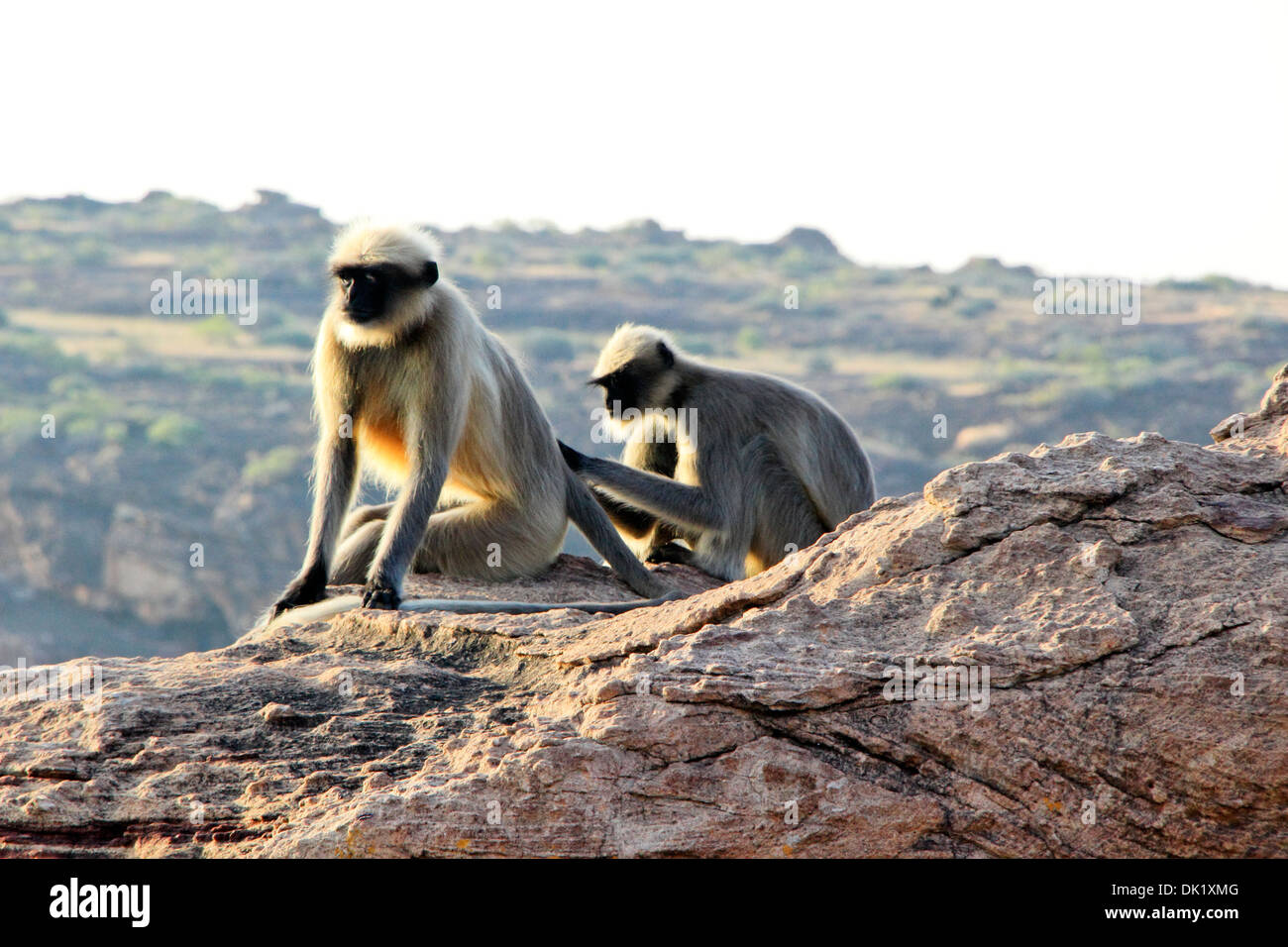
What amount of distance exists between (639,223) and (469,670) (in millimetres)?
61577

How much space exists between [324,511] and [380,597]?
98 cm

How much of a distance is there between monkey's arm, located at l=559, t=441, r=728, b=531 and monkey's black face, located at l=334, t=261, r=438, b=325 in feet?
4.76

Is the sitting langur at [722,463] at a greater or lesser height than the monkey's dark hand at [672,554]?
greater

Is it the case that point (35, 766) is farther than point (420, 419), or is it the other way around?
point (420, 419)

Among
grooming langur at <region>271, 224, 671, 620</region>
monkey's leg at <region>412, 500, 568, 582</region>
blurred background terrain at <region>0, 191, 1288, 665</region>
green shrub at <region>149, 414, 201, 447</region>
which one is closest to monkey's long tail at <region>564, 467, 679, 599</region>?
grooming langur at <region>271, 224, 671, 620</region>

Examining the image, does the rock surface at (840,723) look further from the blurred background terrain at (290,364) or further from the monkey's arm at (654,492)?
the blurred background terrain at (290,364)

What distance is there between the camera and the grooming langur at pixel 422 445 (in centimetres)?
623

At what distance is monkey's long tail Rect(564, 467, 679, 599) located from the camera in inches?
264

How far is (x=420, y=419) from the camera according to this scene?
6.29 m

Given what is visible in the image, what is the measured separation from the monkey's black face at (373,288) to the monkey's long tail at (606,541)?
1.34m

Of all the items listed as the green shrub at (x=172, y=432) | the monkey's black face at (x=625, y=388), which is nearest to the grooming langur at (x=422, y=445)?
the monkey's black face at (x=625, y=388)

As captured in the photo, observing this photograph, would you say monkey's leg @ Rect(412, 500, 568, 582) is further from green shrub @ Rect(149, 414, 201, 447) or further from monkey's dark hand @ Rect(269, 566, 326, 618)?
green shrub @ Rect(149, 414, 201, 447)
